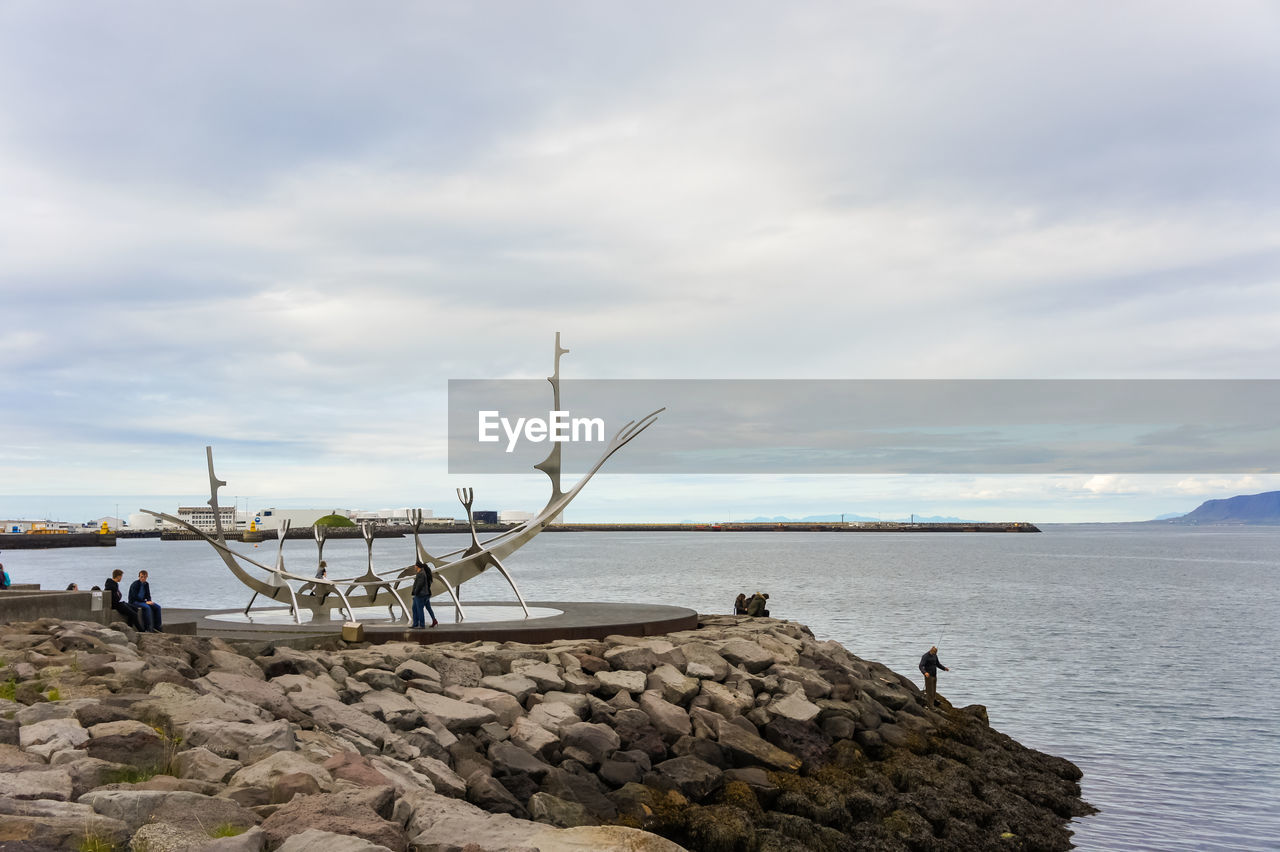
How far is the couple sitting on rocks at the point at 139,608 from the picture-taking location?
53.5ft

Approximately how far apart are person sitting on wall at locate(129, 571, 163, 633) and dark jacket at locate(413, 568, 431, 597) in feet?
12.8

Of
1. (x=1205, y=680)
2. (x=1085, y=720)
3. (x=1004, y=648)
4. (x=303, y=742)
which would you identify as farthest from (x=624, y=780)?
(x=1004, y=648)

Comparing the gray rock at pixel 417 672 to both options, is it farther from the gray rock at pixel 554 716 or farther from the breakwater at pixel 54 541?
the breakwater at pixel 54 541

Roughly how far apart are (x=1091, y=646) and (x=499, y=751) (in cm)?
2887

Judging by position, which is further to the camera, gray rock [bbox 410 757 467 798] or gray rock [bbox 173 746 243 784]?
gray rock [bbox 410 757 467 798]

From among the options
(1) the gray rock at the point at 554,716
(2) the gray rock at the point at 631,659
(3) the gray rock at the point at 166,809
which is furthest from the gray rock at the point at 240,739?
(2) the gray rock at the point at 631,659

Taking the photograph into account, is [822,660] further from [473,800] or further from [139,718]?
[139,718]

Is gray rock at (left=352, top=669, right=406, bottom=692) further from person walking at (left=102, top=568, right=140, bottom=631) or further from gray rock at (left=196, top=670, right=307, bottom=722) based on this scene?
person walking at (left=102, top=568, right=140, bottom=631)

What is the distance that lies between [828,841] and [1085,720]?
44.1 feet

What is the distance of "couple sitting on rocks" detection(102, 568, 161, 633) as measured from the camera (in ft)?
53.5

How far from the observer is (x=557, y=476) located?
19734mm

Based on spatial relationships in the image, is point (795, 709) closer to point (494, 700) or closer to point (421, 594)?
point (494, 700)

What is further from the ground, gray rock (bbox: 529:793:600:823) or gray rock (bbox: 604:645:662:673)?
gray rock (bbox: 604:645:662:673)

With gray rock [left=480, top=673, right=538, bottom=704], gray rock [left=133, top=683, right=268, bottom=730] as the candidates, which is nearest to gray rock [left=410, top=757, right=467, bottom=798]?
gray rock [left=133, top=683, right=268, bottom=730]
